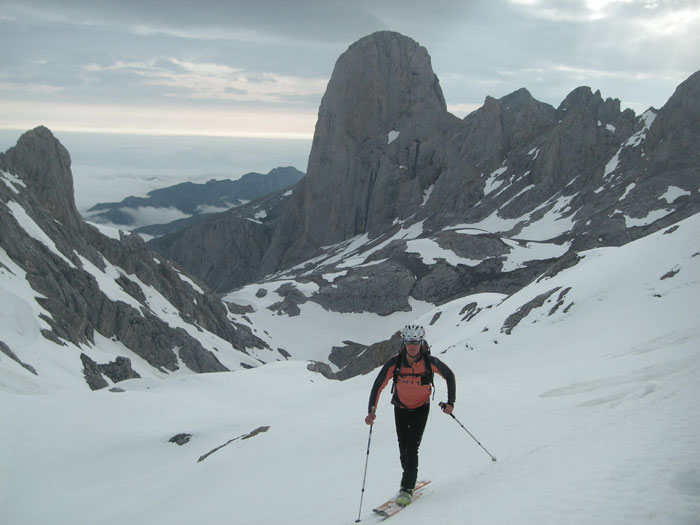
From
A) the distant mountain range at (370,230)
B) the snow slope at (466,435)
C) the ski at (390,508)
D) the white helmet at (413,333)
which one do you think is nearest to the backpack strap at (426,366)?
the white helmet at (413,333)

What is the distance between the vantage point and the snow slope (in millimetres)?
7555

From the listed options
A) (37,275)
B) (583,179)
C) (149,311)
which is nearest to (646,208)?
(583,179)

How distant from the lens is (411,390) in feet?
30.4

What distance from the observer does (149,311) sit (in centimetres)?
5969

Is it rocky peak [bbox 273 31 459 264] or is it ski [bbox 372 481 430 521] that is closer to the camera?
ski [bbox 372 481 430 521]

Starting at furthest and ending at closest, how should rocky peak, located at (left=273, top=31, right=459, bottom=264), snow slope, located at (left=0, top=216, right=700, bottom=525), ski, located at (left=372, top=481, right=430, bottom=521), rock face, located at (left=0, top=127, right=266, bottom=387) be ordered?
rocky peak, located at (left=273, top=31, right=459, bottom=264) < rock face, located at (left=0, top=127, right=266, bottom=387) < ski, located at (left=372, top=481, right=430, bottom=521) < snow slope, located at (left=0, top=216, right=700, bottom=525)

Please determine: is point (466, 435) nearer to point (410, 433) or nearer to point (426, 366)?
point (410, 433)

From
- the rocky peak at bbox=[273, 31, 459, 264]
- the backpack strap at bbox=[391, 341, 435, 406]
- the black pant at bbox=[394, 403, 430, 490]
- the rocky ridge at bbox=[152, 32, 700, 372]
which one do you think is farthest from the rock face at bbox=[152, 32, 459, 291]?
the black pant at bbox=[394, 403, 430, 490]

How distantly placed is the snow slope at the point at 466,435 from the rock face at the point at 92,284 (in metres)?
12.6

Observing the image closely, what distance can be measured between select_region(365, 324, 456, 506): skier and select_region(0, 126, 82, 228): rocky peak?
66.1 m

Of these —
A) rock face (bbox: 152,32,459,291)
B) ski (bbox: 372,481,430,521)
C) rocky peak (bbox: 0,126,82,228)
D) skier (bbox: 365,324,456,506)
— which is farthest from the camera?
rock face (bbox: 152,32,459,291)

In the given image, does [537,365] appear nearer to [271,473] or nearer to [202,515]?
[271,473]

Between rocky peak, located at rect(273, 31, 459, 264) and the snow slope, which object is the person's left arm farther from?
rocky peak, located at rect(273, 31, 459, 264)

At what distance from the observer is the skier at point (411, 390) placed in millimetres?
9234
